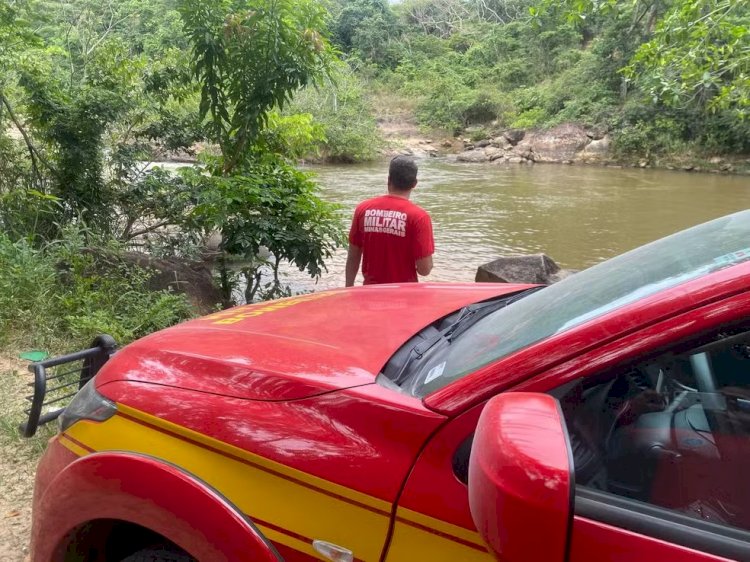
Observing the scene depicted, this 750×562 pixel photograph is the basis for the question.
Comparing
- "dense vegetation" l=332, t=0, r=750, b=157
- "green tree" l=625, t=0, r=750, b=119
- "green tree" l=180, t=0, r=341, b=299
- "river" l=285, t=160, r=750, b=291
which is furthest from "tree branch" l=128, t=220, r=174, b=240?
"green tree" l=625, t=0, r=750, b=119

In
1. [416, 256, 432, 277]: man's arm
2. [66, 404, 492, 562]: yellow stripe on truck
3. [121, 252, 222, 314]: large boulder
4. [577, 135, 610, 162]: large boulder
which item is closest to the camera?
[66, 404, 492, 562]: yellow stripe on truck

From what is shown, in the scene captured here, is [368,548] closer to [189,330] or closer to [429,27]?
[189,330]

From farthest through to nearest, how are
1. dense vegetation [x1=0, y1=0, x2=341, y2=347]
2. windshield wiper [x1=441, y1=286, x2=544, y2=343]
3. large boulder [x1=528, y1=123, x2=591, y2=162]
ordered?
large boulder [x1=528, y1=123, x2=591, y2=162] < dense vegetation [x1=0, y1=0, x2=341, y2=347] < windshield wiper [x1=441, y1=286, x2=544, y2=343]

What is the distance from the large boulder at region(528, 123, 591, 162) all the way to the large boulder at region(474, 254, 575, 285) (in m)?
25.0

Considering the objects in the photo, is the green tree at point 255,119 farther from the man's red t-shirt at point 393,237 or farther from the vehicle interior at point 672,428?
the vehicle interior at point 672,428

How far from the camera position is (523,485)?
1052 millimetres

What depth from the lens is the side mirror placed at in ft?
3.42

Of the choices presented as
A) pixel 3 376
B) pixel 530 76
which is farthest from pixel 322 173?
pixel 530 76

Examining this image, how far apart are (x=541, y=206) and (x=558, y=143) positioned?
17.1 metres

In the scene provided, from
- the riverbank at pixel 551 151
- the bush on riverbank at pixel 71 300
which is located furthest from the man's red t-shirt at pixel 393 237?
the riverbank at pixel 551 151

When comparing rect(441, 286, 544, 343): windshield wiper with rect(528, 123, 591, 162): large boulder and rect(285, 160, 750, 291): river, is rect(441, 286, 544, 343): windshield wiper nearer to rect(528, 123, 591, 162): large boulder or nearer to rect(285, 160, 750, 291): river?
rect(285, 160, 750, 291): river

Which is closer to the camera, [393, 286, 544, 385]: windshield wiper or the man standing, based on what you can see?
[393, 286, 544, 385]: windshield wiper

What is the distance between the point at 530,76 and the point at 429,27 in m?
15.5

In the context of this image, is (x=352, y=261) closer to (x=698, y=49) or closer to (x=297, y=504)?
(x=297, y=504)
